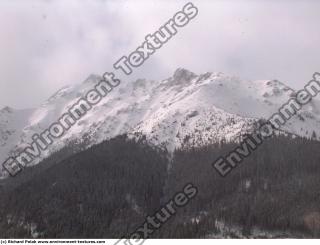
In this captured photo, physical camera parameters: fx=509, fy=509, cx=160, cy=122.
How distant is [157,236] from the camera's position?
19375 cm

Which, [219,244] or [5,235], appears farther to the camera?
[5,235]

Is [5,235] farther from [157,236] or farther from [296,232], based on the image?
[296,232]

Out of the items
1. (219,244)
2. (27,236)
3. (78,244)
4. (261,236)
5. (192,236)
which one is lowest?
(261,236)

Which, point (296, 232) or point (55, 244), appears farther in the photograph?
point (296, 232)

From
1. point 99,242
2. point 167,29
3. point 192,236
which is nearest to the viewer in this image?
point 99,242

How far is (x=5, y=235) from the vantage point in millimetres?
191750

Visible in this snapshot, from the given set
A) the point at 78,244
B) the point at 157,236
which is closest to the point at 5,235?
the point at 157,236

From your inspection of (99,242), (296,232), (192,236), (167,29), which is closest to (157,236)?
(192,236)

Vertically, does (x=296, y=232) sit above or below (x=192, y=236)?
below

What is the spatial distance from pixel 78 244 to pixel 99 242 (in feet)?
14.8

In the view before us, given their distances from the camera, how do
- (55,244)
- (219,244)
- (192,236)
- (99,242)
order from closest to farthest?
(55,244) < (99,242) < (219,244) < (192,236)

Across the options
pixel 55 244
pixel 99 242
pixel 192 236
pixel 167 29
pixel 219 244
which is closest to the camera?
pixel 55 244

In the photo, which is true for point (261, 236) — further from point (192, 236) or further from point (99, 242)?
point (99, 242)

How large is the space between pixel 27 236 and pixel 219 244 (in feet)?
350
